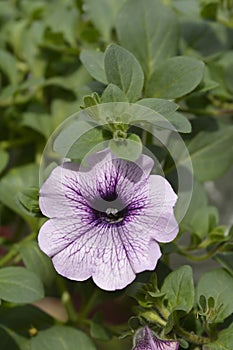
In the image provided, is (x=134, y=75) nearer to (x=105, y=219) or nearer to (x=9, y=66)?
(x=105, y=219)

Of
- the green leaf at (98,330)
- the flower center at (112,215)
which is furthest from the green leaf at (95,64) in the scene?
the green leaf at (98,330)

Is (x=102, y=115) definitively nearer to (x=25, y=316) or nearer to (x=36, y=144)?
(x=25, y=316)

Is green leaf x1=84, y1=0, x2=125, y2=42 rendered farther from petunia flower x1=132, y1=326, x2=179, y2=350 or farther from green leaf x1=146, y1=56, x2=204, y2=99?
petunia flower x1=132, y1=326, x2=179, y2=350

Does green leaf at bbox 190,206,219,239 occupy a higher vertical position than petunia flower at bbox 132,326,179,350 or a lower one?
lower

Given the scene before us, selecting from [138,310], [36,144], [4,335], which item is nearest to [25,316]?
[4,335]

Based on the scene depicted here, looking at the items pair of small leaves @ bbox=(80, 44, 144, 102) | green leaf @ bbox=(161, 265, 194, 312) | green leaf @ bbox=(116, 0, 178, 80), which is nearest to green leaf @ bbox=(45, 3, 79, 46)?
green leaf @ bbox=(116, 0, 178, 80)

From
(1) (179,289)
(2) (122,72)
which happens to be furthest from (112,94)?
(1) (179,289)
